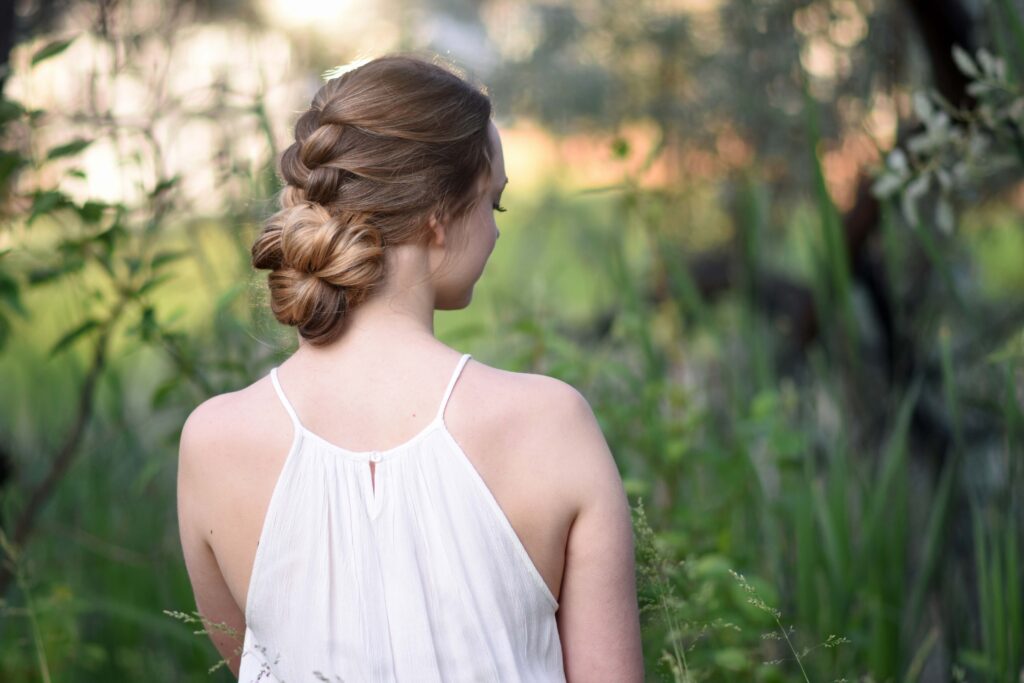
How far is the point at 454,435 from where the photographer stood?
4.07 ft

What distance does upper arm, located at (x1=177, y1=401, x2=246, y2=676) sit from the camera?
4.28 feet

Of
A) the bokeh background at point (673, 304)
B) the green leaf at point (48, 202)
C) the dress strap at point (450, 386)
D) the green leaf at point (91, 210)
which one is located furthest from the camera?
the bokeh background at point (673, 304)

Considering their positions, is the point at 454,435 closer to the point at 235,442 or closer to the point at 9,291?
the point at 235,442

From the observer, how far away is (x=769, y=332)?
11.8 ft

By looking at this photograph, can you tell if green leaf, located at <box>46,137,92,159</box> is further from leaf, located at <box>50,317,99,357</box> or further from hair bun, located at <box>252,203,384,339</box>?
hair bun, located at <box>252,203,384,339</box>

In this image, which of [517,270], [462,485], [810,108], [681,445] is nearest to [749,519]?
[681,445]

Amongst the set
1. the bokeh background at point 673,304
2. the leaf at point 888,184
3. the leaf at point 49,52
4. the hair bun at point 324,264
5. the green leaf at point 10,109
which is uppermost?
the leaf at point 49,52

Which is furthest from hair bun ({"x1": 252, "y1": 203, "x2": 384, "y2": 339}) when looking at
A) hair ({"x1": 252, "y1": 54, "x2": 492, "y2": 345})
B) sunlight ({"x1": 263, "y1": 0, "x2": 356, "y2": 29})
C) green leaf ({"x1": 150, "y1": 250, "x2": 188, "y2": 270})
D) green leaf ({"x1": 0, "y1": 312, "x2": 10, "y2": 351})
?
sunlight ({"x1": 263, "y1": 0, "x2": 356, "y2": 29})

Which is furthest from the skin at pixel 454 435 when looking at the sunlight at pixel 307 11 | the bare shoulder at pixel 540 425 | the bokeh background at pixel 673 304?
the sunlight at pixel 307 11

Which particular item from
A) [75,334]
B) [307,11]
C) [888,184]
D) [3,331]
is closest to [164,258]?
[75,334]

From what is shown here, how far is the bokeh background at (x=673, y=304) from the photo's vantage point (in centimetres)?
194

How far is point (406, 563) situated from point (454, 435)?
158 mm

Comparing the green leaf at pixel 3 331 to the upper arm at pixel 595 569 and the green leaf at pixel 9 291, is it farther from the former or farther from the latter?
the upper arm at pixel 595 569

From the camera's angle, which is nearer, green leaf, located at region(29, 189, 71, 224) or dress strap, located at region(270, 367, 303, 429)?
dress strap, located at region(270, 367, 303, 429)
